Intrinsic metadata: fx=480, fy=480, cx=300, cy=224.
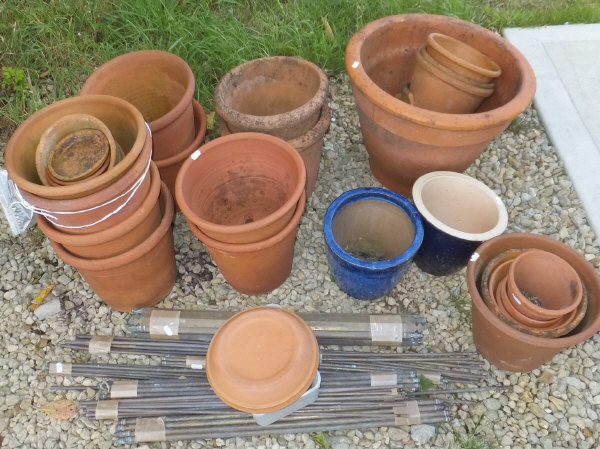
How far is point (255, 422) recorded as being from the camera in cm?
216

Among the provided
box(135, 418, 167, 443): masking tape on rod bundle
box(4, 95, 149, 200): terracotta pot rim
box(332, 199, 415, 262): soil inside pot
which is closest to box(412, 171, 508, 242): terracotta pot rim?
box(332, 199, 415, 262): soil inside pot

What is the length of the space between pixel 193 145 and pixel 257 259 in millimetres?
816

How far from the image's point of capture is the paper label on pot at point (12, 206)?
2.03m

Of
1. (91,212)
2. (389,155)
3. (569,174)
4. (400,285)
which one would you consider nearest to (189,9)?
(389,155)

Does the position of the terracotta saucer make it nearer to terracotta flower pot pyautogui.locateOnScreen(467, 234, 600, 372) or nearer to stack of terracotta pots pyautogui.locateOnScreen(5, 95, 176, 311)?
stack of terracotta pots pyautogui.locateOnScreen(5, 95, 176, 311)

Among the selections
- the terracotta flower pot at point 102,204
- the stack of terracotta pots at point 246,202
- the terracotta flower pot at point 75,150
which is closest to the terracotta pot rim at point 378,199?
the stack of terracotta pots at point 246,202

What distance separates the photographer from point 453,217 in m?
2.70

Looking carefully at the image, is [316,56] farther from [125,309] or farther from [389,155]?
[125,309]

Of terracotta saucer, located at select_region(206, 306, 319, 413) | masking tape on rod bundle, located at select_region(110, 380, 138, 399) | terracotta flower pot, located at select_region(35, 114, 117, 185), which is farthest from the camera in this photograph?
masking tape on rod bundle, located at select_region(110, 380, 138, 399)

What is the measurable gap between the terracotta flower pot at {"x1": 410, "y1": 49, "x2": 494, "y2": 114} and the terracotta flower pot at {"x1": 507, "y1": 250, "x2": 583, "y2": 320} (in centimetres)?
91

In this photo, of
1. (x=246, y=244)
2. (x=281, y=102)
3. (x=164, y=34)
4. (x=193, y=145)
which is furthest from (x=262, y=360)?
(x=164, y=34)

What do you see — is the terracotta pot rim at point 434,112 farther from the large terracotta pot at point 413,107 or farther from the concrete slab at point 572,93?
the concrete slab at point 572,93

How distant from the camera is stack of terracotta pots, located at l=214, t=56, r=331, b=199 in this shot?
2428 mm

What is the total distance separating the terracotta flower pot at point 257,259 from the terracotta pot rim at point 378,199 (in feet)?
0.60
